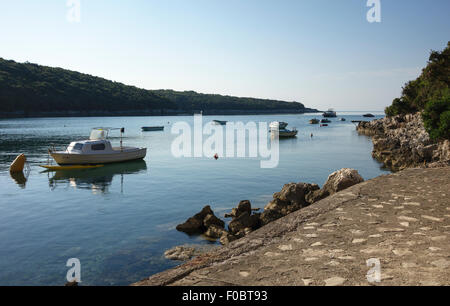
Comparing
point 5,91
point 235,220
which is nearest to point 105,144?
point 235,220

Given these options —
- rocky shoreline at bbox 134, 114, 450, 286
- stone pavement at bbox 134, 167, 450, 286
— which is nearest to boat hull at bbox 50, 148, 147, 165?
rocky shoreline at bbox 134, 114, 450, 286

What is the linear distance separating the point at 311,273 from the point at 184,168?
27102 mm

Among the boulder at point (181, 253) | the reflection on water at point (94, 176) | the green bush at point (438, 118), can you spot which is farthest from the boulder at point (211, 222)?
the green bush at point (438, 118)

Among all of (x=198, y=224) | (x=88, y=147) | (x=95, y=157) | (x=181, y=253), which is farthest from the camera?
(x=95, y=157)

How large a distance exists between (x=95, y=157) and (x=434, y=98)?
117 ft

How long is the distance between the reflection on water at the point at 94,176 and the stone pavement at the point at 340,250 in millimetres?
18240

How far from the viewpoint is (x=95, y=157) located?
31766 millimetres

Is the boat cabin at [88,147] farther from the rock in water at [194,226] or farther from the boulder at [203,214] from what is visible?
the rock in water at [194,226]

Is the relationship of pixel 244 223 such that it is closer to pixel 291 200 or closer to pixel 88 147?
pixel 291 200

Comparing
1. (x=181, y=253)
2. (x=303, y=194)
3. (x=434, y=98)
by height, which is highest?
(x=434, y=98)

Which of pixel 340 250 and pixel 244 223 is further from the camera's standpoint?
pixel 244 223

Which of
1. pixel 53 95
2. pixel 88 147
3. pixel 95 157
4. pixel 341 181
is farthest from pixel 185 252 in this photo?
pixel 53 95

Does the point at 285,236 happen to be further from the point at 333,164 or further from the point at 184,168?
the point at 333,164
